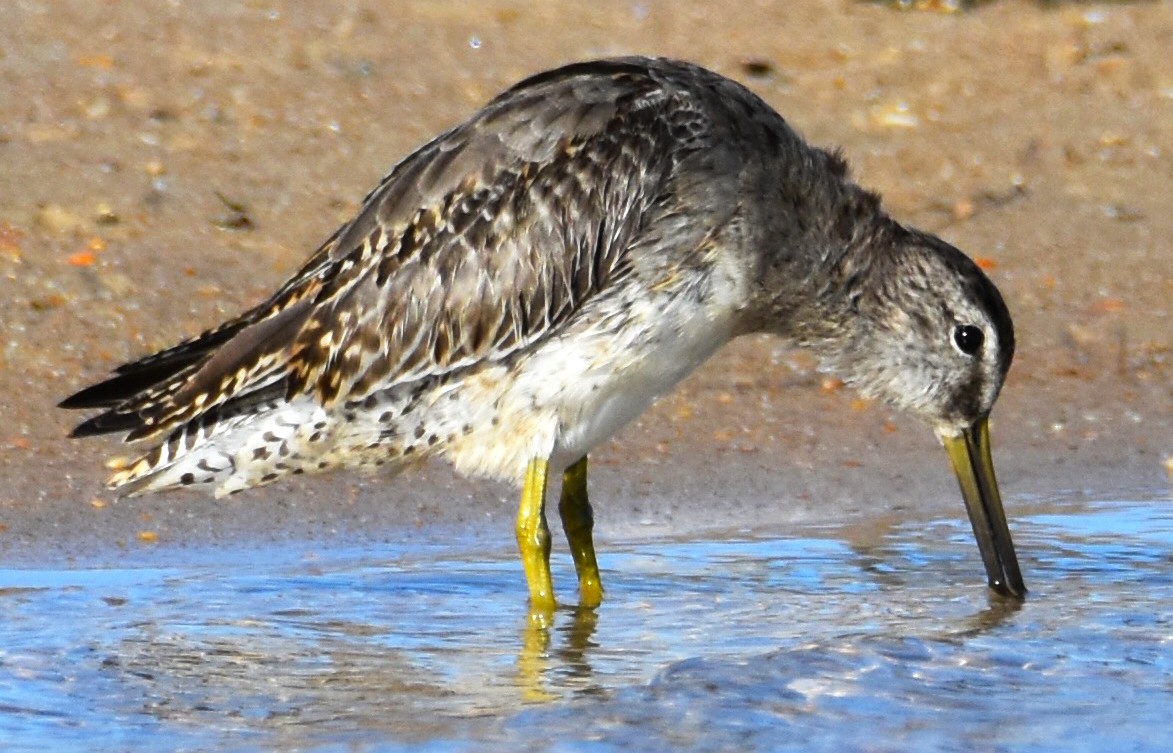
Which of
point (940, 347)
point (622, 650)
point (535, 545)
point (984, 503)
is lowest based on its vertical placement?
point (622, 650)

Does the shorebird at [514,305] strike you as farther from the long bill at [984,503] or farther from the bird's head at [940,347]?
the bird's head at [940,347]

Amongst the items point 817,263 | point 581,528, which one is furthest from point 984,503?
point 581,528

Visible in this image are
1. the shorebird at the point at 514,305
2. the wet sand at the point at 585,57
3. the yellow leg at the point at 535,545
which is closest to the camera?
the shorebird at the point at 514,305

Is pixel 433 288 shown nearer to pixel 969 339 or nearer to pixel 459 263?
pixel 459 263

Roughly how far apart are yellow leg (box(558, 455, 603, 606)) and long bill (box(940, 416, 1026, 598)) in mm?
918

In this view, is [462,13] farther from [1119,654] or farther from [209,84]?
[1119,654]

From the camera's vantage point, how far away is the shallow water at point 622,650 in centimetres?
452

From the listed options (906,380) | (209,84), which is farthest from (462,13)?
(906,380)

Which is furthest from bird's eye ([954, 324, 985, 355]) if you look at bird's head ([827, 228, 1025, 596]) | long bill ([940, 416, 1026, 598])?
long bill ([940, 416, 1026, 598])

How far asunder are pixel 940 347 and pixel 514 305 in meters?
1.09

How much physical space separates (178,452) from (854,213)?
1.74m

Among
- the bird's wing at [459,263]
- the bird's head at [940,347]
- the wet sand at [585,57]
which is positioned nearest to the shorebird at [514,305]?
the bird's wing at [459,263]

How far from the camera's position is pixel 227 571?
552cm

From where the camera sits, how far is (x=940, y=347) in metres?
5.65
